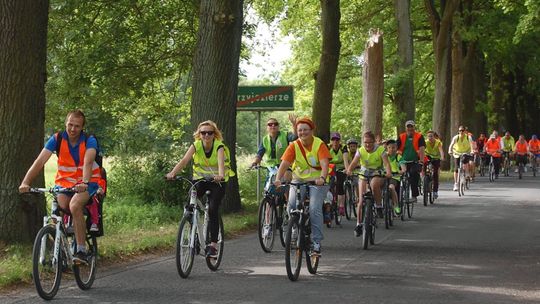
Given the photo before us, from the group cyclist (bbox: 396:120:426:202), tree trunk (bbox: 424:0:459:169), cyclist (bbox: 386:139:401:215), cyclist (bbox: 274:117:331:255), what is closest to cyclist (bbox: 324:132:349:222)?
cyclist (bbox: 386:139:401:215)

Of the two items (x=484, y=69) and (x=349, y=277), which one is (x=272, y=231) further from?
(x=484, y=69)

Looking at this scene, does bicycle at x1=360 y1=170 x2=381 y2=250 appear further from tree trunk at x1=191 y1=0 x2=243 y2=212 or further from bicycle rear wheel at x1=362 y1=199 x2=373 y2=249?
tree trunk at x1=191 y1=0 x2=243 y2=212

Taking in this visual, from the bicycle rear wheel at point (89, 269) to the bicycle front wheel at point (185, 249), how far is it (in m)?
0.91

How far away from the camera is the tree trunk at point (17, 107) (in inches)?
454

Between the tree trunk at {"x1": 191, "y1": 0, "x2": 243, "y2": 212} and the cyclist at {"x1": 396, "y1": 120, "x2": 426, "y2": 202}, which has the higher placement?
the tree trunk at {"x1": 191, "y1": 0, "x2": 243, "y2": 212}

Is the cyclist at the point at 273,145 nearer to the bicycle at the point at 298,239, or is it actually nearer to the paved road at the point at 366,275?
the paved road at the point at 366,275

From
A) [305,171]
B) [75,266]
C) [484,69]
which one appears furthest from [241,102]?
[484,69]

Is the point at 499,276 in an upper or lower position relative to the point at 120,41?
lower

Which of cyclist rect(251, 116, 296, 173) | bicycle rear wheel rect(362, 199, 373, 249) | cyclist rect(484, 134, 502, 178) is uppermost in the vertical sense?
cyclist rect(484, 134, 502, 178)

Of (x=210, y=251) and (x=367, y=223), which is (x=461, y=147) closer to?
(x=367, y=223)

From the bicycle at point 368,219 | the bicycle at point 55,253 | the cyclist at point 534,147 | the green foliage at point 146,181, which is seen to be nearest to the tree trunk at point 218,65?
the green foliage at point 146,181

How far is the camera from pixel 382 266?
11547 millimetres

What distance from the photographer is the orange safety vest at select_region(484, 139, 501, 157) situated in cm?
3469

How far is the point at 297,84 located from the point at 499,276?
43.5 metres
